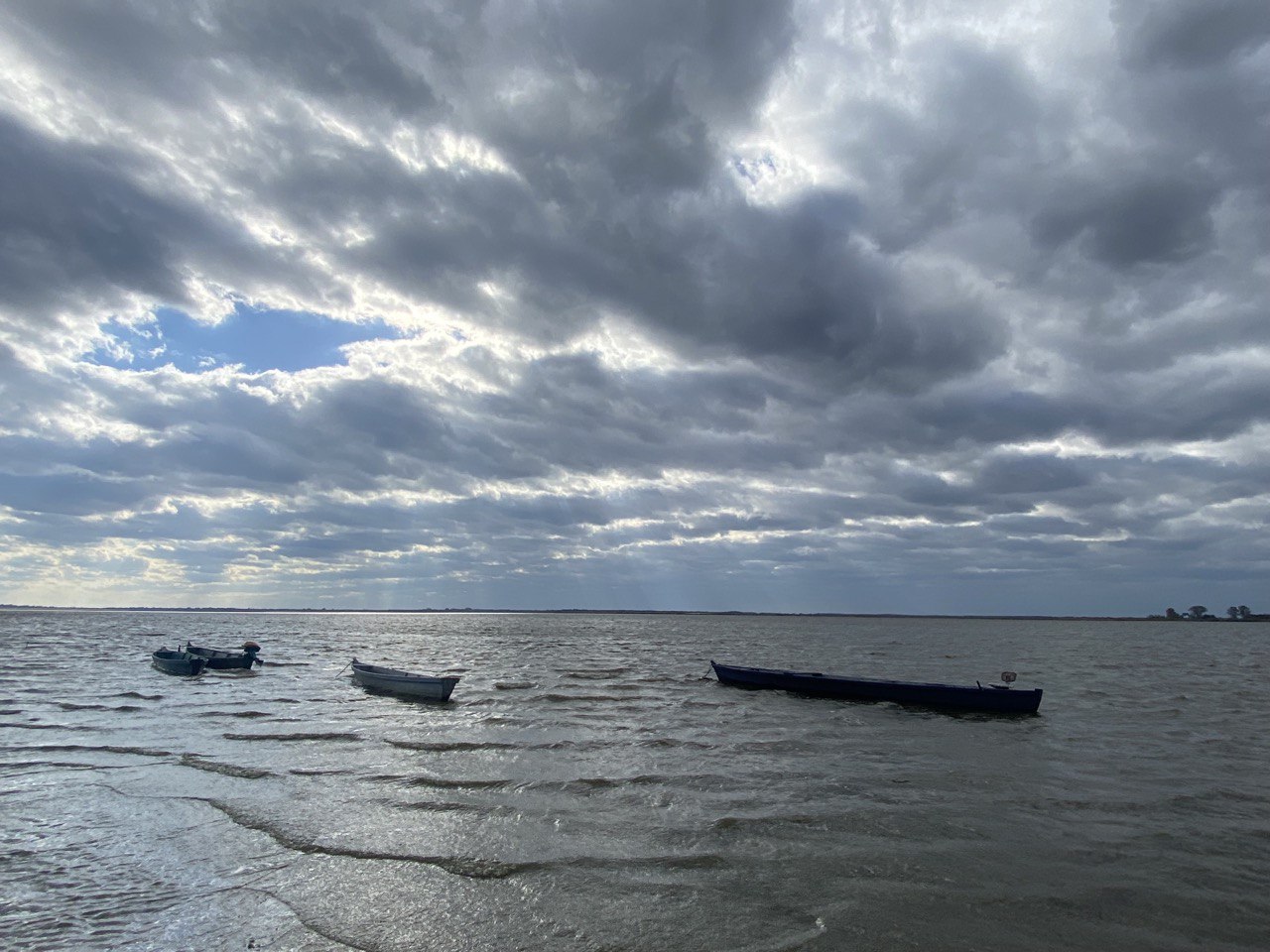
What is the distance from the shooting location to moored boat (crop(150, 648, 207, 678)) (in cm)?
5388

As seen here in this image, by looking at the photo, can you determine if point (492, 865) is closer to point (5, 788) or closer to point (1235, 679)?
point (5, 788)

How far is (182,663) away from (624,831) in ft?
171

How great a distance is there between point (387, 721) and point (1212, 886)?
29.7 metres

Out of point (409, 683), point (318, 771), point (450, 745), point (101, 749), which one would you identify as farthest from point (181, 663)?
point (318, 771)

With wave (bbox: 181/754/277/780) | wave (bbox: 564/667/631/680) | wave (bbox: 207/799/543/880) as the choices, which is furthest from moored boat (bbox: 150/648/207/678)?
wave (bbox: 207/799/543/880)

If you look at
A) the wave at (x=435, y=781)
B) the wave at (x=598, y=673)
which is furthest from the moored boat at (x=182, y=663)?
the wave at (x=435, y=781)

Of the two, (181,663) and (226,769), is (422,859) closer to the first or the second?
(226,769)

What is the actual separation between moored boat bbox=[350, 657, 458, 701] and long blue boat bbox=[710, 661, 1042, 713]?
2163 cm

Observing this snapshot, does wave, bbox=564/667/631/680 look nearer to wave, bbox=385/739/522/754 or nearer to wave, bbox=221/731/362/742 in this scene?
wave, bbox=221/731/362/742

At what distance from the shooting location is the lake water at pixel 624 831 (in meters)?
11.4

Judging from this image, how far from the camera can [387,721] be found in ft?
106

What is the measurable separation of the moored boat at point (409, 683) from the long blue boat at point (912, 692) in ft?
71.0

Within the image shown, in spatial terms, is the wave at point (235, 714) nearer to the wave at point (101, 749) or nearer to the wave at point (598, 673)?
the wave at point (101, 749)

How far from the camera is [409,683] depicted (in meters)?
41.2
